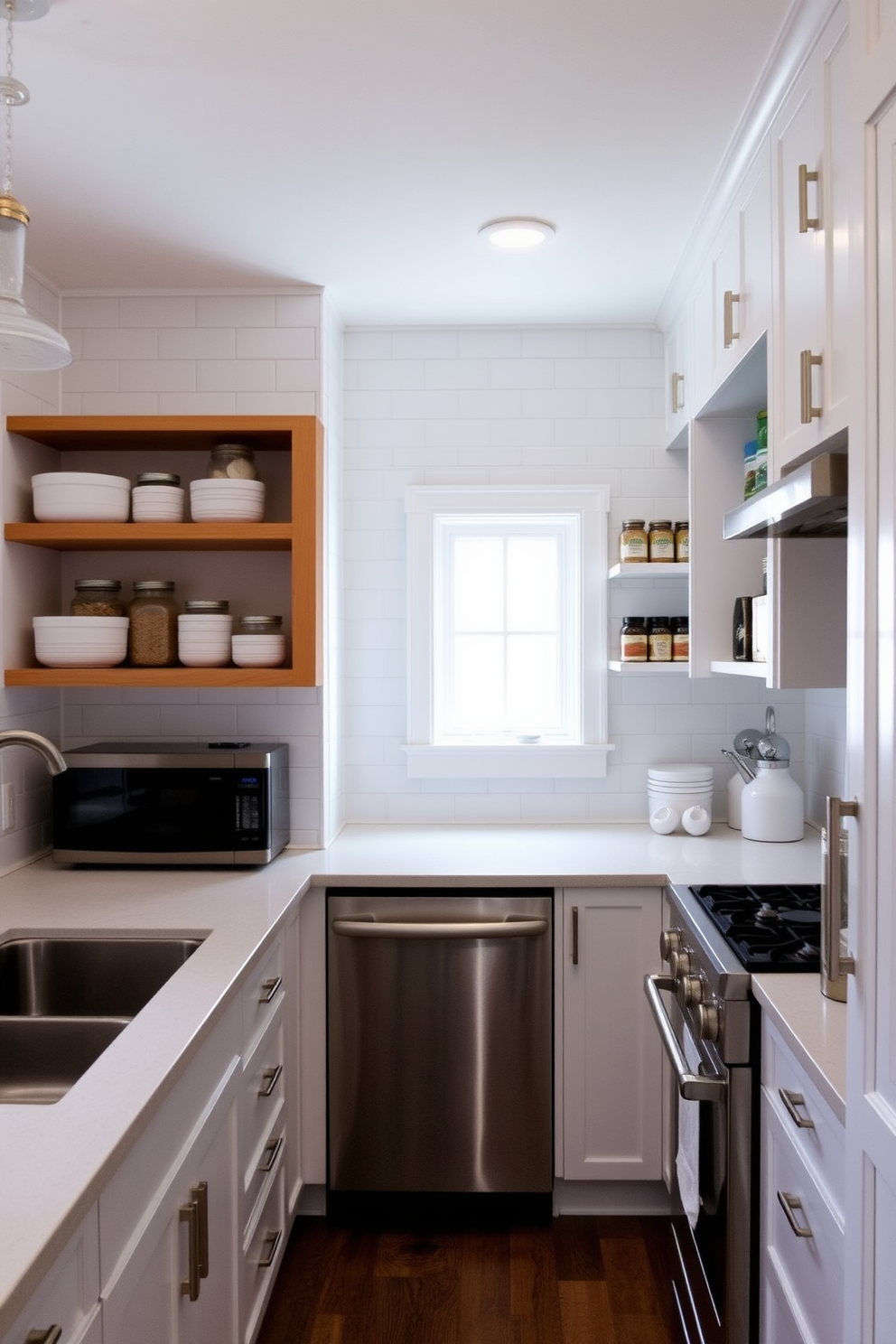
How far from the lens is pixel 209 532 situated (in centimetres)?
262

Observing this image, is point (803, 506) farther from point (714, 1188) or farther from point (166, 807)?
point (166, 807)

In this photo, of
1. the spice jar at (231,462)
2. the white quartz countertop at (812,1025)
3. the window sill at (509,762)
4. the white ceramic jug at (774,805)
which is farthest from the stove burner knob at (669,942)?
the spice jar at (231,462)

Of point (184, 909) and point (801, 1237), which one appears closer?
point (801, 1237)

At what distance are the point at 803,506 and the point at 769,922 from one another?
1.03 metres

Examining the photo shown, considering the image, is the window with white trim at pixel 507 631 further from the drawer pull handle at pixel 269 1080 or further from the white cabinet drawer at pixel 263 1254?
the white cabinet drawer at pixel 263 1254

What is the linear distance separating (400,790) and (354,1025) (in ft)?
2.93

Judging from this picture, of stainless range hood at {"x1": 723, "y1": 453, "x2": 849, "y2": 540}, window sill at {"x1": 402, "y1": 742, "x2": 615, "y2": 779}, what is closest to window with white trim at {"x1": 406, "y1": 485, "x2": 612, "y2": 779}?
window sill at {"x1": 402, "y1": 742, "x2": 615, "y2": 779}

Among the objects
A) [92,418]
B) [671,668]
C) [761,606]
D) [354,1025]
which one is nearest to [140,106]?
[92,418]

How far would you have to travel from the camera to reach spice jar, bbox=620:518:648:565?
117 inches

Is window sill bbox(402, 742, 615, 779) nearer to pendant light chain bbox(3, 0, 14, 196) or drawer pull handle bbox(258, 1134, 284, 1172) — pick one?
drawer pull handle bbox(258, 1134, 284, 1172)

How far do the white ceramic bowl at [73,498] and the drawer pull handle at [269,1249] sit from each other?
177cm

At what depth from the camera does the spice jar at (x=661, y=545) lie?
2.97 metres

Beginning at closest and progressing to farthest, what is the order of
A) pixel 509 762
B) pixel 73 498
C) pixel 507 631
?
pixel 73 498 → pixel 509 762 → pixel 507 631

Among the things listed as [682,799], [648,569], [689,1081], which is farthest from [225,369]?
[689,1081]
